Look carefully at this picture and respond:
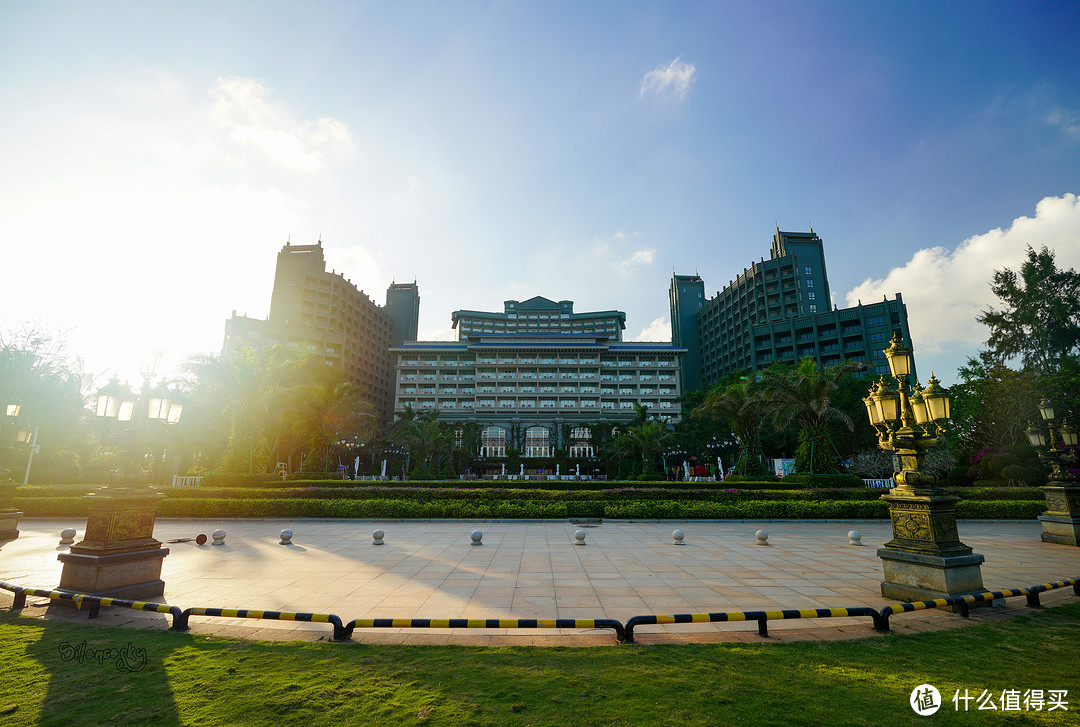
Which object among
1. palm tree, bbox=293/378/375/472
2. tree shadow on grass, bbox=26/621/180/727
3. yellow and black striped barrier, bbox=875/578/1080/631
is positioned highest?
palm tree, bbox=293/378/375/472

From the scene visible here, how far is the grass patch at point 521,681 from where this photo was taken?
414 centimetres

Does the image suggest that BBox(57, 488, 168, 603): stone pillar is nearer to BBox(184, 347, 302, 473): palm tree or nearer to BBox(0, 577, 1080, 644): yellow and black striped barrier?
BBox(0, 577, 1080, 644): yellow and black striped barrier

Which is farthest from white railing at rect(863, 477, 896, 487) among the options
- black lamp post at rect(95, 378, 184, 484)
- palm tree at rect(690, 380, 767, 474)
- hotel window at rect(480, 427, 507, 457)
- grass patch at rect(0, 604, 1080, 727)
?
hotel window at rect(480, 427, 507, 457)

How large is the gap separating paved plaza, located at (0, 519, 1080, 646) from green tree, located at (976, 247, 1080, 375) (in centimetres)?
3716

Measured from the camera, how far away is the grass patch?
4.14 m

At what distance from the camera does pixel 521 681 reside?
4.88 meters

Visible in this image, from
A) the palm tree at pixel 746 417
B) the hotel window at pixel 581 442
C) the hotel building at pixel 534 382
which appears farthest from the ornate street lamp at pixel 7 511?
the hotel window at pixel 581 442

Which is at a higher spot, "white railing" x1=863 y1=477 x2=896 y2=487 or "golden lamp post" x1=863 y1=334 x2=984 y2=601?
"golden lamp post" x1=863 y1=334 x2=984 y2=601

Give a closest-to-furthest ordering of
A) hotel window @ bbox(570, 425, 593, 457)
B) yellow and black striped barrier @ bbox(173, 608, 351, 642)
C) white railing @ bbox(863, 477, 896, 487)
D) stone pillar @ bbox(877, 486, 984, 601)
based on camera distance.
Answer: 1. yellow and black striped barrier @ bbox(173, 608, 351, 642)
2. stone pillar @ bbox(877, 486, 984, 601)
3. white railing @ bbox(863, 477, 896, 487)
4. hotel window @ bbox(570, 425, 593, 457)

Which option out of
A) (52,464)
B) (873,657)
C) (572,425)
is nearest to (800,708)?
(873,657)

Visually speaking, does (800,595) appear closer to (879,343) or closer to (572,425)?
(572,425)

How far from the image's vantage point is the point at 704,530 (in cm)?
1802

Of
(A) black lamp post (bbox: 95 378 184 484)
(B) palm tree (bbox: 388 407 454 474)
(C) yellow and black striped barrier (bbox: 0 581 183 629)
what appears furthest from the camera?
(B) palm tree (bbox: 388 407 454 474)

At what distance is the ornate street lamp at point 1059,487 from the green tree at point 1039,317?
116ft
